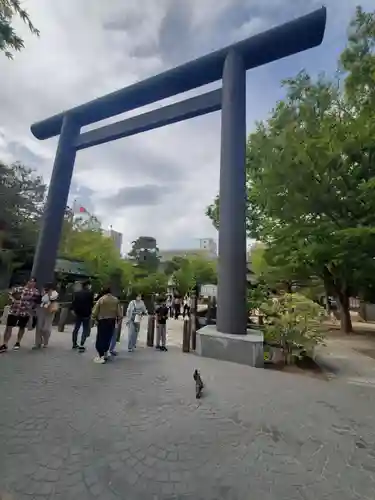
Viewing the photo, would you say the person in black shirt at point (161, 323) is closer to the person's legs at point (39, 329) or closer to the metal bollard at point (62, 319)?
the person's legs at point (39, 329)

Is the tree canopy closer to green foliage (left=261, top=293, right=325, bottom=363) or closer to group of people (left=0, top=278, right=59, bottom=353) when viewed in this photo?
green foliage (left=261, top=293, right=325, bottom=363)

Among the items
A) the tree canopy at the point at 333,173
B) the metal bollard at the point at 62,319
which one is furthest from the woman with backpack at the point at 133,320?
the tree canopy at the point at 333,173

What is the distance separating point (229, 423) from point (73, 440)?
5.63 ft

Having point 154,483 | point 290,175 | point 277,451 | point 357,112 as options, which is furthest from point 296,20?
point 154,483

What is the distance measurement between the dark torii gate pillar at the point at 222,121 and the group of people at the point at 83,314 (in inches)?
81.5

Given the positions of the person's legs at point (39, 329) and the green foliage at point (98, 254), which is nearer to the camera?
the person's legs at point (39, 329)

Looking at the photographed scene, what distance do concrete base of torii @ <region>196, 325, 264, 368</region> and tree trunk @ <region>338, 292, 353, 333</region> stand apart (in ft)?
31.6

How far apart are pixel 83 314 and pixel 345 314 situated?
12855 millimetres

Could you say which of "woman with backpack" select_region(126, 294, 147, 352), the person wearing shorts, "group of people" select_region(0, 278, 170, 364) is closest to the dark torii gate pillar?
"woman with backpack" select_region(126, 294, 147, 352)

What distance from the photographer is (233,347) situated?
6512 mm

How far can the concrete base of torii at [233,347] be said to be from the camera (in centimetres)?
632

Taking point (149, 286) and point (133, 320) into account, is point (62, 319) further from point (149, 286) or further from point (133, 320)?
point (149, 286)

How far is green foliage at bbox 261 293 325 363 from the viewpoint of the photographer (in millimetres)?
6885

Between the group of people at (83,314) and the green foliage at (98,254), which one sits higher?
the green foliage at (98,254)
